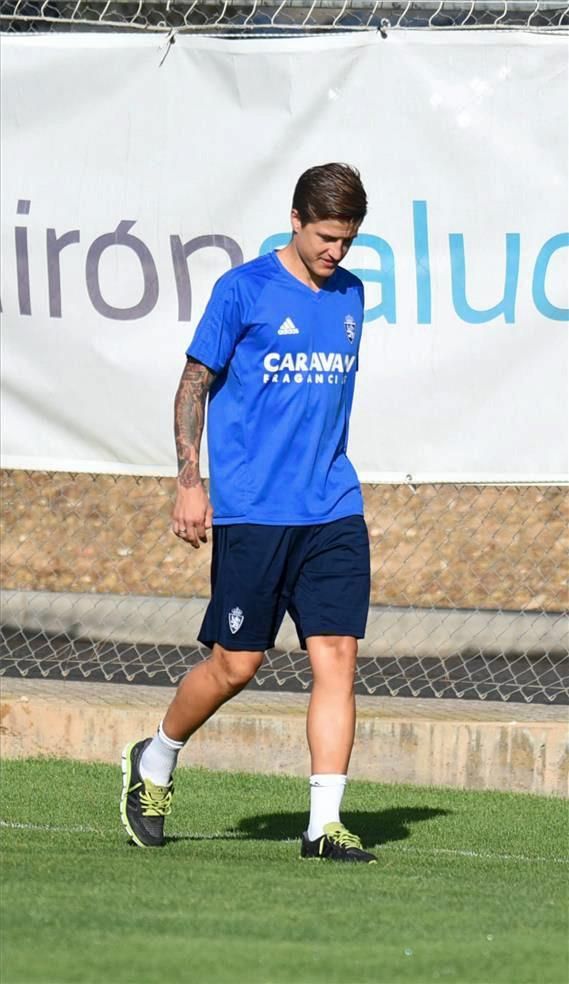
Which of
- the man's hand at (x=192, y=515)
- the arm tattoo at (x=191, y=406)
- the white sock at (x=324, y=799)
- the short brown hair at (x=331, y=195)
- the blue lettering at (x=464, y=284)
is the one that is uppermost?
the short brown hair at (x=331, y=195)

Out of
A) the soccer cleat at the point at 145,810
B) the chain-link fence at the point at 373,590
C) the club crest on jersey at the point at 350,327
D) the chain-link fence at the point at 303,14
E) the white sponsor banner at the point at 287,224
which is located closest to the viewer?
the club crest on jersey at the point at 350,327

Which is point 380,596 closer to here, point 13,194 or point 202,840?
point 13,194

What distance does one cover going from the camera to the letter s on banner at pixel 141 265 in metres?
7.02

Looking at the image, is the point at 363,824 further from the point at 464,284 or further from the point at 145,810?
the point at 464,284

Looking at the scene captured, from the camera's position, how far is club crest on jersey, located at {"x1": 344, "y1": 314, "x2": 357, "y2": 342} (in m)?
5.30

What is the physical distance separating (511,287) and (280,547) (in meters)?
1.95

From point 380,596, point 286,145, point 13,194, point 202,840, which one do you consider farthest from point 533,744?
point 380,596

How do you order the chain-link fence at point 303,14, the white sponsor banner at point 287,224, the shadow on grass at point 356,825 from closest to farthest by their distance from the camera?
the shadow on grass at point 356,825, the white sponsor banner at point 287,224, the chain-link fence at point 303,14

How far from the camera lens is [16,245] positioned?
7156mm

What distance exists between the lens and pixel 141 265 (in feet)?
23.0

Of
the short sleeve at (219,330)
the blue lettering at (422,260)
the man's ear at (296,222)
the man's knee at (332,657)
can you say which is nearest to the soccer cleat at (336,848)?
the man's knee at (332,657)

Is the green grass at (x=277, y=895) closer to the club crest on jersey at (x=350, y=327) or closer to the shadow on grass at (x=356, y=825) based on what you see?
the shadow on grass at (x=356, y=825)

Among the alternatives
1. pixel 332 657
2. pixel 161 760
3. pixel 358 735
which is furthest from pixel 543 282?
pixel 161 760

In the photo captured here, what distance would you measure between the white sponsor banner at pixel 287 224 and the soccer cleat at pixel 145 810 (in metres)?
1.85
